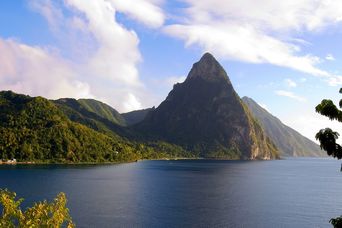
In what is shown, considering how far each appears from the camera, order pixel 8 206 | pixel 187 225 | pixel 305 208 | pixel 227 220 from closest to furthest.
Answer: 1. pixel 8 206
2. pixel 187 225
3. pixel 227 220
4. pixel 305 208

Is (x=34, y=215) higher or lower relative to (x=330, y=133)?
lower

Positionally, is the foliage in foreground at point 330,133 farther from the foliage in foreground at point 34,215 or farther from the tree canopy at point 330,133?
the foliage in foreground at point 34,215

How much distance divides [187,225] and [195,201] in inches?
2052

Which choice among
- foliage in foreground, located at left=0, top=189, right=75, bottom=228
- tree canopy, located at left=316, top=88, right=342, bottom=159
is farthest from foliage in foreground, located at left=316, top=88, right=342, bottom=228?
foliage in foreground, located at left=0, top=189, right=75, bottom=228

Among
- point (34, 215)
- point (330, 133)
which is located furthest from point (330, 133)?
point (34, 215)

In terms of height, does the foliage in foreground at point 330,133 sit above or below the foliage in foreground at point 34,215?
above

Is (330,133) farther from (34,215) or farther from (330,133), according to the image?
(34,215)

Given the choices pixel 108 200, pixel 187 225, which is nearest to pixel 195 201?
pixel 108 200

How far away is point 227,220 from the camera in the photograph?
13600cm

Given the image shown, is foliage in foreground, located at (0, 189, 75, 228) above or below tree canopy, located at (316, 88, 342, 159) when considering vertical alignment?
below

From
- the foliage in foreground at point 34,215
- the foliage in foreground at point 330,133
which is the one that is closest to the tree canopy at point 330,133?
the foliage in foreground at point 330,133

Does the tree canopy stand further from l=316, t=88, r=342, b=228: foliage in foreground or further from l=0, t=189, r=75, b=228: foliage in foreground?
l=0, t=189, r=75, b=228: foliage in foreground

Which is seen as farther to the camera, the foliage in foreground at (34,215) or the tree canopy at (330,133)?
the foliage in foreground at (34,215)

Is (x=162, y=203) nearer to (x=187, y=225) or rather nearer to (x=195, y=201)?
(x=195, y=201)
